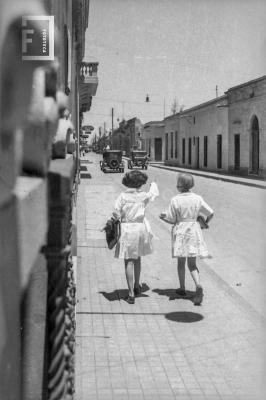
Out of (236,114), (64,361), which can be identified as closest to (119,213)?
(64,361)

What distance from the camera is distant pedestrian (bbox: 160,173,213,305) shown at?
673 centimetres

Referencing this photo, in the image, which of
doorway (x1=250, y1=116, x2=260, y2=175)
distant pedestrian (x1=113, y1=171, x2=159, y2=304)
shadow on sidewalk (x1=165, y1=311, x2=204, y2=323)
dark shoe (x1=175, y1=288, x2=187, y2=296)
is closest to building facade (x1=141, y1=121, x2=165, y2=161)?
doorway (x1=250, y1=116, x2=260, y2=175)

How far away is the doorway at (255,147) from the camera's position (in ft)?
104

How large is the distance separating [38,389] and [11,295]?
757 mm

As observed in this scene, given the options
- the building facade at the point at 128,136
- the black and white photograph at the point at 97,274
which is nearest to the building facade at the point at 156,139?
the building facade at the point at 128,136

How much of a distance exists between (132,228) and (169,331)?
140cm

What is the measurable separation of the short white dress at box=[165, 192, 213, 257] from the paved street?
61cm

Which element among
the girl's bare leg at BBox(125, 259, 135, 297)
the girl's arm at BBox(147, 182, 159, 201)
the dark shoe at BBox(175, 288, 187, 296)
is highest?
the girl's arm at BBox(147, 182, 159, 201)

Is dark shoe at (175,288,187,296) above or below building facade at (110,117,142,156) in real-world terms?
below

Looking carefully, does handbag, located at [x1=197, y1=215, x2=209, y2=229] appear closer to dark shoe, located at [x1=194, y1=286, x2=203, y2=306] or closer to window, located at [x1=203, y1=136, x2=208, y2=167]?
dark shoe, located at [x1=194, y1=286, x2=203, y2=306]

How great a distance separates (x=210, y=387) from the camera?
15.0 feet

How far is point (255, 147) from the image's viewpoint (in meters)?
31.9

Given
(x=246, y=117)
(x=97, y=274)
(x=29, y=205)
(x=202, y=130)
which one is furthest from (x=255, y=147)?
(x=29, y=205)

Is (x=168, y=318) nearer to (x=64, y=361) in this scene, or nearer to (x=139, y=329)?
(x=139, y=329)
